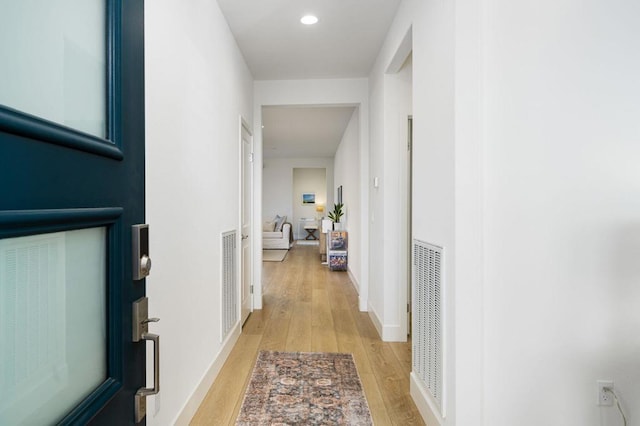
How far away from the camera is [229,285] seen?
2.83m

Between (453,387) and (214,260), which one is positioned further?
(214,260)

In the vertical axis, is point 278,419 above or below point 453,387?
below

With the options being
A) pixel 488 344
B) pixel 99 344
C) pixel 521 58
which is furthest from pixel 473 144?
pixel 99 344

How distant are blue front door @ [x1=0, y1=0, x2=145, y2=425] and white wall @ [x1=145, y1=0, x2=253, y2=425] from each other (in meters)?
0.71

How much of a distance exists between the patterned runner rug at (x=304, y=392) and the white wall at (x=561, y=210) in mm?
842

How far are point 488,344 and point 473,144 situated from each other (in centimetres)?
92

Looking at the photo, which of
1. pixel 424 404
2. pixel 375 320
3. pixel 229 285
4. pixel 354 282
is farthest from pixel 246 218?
pixel 424 404

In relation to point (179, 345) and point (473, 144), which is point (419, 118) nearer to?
point (473, 144)

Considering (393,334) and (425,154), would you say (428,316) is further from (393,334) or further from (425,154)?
(393,334)

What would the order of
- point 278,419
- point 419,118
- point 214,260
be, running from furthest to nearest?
point 214,260, point 419,118, point 278,419

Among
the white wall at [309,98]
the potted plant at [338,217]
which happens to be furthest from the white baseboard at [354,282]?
the potted plant at [338,217]

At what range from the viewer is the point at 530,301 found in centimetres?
153

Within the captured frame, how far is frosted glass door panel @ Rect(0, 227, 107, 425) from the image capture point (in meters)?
0.53

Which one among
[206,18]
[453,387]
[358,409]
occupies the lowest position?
[358,409]
